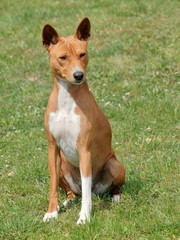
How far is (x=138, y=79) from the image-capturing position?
8.28 metres

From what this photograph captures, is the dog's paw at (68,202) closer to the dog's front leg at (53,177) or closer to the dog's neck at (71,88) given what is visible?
the dog's front leg at (53,177)

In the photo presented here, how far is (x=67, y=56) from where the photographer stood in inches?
161

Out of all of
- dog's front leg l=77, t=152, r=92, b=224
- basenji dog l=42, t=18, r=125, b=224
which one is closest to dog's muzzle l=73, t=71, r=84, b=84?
basenji dog l=42, t=18, r=125, b=224

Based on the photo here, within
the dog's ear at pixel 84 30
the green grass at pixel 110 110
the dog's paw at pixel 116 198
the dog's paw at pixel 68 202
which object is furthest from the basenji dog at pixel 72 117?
the dog's paw at pixel 116 198

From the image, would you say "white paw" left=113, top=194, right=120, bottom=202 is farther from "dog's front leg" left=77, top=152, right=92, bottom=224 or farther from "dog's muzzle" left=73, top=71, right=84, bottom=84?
"dog's muzzle" left=73, top=71, right=84, bottom=84

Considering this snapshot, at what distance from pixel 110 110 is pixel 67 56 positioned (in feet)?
10.6

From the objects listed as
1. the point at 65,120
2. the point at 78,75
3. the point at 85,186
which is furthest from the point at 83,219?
the point at 78,75

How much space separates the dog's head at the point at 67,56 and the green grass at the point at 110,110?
1.48 meters

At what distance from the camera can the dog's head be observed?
4.04m

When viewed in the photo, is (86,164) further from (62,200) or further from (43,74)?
(43,74)

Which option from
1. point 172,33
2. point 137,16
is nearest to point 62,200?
point 172,33

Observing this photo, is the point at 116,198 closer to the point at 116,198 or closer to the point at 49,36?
the point at 116,198

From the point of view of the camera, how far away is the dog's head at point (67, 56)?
404 centimetres

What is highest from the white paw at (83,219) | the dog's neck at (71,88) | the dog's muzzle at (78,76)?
the dog's muzzle at (78,76)
